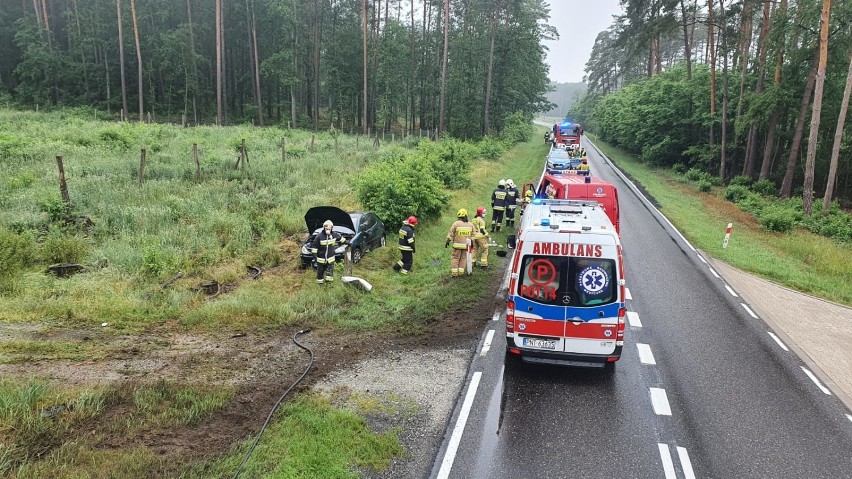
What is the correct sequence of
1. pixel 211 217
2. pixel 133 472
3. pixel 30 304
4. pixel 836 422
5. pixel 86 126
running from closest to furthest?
1. pixel 133 472
2. pixel 836 422
3. pixel 30 304
4. pixel 211 217
5. pixel 86 126

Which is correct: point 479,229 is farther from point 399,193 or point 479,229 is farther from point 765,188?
point 765,188

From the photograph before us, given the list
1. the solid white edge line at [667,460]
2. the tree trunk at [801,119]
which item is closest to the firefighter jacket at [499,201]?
the solid white edge line at [667,460]

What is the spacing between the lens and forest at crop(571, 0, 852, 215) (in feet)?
62.8

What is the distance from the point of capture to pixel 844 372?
8.19 metres

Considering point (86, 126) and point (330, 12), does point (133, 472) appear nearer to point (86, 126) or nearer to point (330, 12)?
point (86, 126)

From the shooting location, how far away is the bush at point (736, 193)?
2419 centimetres

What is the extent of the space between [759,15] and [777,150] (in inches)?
367

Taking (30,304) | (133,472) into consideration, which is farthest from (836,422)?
(30,304)

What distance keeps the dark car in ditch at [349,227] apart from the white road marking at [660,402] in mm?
7771

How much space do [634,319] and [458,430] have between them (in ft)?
18.3

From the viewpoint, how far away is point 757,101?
75.1 ft

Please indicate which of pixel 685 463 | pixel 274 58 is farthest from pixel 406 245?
pixel 274 58

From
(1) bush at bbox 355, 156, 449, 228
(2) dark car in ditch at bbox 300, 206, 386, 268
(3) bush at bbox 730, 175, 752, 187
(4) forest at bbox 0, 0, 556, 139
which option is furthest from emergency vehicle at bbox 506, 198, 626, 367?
(4) forest at bbox 0, 0, 556, 139

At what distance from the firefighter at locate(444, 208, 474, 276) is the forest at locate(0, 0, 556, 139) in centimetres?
3059
